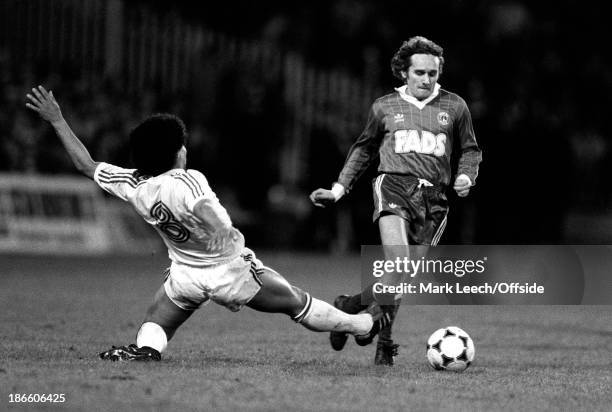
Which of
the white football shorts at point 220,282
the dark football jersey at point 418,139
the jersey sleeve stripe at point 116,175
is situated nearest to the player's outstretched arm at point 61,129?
the jersey sleeve stripe at point 116,175

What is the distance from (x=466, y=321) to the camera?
441 inches

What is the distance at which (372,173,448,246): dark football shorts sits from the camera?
7.60m

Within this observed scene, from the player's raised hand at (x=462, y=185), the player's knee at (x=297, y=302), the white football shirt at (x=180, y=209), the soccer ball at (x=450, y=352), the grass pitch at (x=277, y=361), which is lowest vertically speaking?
the grass pitch at (x=277, y=361)

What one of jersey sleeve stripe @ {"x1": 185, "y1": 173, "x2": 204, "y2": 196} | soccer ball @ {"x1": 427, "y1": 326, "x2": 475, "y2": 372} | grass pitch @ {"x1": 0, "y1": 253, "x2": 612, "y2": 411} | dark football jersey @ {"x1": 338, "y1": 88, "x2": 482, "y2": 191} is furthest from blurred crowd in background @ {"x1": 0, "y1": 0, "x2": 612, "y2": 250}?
jersey sleeve stripe @ {"x1": 185, "y1": 173, "x2": 204, "y2": 196}

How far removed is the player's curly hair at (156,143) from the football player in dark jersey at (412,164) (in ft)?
4.00

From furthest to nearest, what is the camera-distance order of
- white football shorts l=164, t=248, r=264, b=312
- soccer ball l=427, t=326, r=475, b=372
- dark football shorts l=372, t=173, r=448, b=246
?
dark football shorts l=372, t=173, r=448, b=246, soccer ball l=427, t=326, r=475, b=372, white football shorts l=164, t=248, r=264, b=312

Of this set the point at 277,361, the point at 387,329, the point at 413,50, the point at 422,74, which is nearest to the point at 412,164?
the point at 422,74

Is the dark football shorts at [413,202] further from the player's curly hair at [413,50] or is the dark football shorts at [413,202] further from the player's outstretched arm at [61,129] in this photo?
the player's outstretched arm at [61,129]

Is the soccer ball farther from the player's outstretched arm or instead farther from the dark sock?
the player's outstretched arm

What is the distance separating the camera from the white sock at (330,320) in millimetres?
7108

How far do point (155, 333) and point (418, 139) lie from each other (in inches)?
83.5

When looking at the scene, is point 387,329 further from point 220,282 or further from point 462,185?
point 220,282

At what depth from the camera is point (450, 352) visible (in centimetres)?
719

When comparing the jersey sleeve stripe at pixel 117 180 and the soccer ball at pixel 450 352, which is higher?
the jersey sleeve stripe at pixel 117 180
